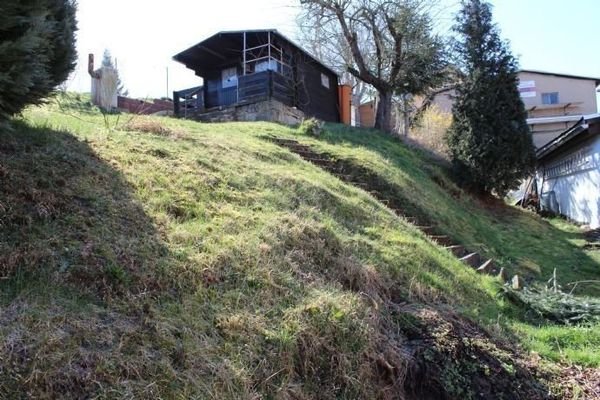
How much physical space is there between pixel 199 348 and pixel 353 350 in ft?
3.97

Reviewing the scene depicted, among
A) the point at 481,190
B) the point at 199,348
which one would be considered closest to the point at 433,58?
the point at 481,190

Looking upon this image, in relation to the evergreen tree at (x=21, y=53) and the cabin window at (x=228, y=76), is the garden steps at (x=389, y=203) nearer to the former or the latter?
the evergreen tree at (x=21, y=53)

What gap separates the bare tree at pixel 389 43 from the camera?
19.6 meters

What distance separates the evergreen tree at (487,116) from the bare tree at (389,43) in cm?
369

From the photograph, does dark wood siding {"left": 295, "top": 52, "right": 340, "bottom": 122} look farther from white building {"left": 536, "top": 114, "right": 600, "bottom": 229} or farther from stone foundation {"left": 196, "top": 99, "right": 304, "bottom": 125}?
white building {"left": 536, "top": 114, "right": 600, "bottom": 229}

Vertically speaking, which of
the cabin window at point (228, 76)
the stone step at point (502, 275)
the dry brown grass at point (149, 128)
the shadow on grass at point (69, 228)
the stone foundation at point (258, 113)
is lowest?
the stone step at point (502, 275)

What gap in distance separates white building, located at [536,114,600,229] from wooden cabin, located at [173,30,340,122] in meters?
9.08

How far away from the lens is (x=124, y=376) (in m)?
2.59

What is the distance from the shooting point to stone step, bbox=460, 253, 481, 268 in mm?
8586

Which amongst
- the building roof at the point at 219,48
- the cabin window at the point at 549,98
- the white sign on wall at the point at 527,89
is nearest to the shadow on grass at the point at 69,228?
the building roof at the point at 219,48

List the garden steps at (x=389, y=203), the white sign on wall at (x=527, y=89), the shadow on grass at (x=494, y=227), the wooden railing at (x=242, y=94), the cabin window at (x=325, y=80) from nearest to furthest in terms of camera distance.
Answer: the garden steps at (x=389, y=203) → the shadow on grass at (x=494, y=227) → the wooden railing at (x=242, y=94) → the cabin window at (x=325, y=80) → the white sign on wall at (x=527, y=89)

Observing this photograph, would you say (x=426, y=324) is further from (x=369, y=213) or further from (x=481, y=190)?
(x=481, y=190)

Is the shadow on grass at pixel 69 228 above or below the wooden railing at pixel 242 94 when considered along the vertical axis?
below

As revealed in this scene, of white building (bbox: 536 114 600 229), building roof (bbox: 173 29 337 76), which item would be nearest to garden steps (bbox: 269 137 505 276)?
white building (bbox: 536 114 600 229)
